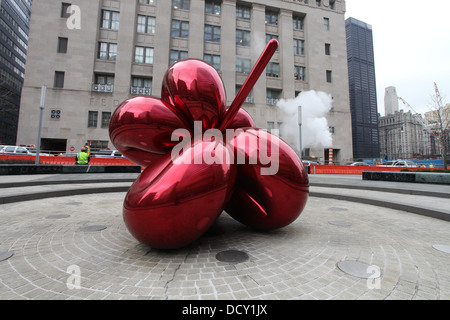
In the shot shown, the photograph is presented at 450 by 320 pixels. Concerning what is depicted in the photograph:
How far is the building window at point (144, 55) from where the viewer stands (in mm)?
28844

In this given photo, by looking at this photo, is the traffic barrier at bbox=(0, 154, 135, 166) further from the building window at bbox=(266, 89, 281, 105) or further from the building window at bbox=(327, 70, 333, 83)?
the building window at bbox=(327, 70, 333, 83)

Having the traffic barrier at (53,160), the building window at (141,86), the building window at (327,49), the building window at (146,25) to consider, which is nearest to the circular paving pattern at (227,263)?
the traffic barrier at (53,160)

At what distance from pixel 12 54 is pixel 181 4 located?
6814 centimetres

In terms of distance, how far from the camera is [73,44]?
27.3m

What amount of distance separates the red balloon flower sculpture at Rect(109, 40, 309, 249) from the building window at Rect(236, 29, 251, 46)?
33.4 m

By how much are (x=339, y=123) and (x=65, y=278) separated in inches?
1520

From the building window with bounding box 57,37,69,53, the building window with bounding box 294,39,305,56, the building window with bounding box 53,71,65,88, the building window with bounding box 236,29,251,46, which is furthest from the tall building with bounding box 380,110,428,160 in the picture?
the building window with bounding box 53,71,65,88

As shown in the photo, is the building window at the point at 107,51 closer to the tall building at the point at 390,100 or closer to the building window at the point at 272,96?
the building window at the point at 272,96

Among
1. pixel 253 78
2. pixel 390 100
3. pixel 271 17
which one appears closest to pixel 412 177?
pixel 253 78

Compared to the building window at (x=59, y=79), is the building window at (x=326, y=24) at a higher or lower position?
higher

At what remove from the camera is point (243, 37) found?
108 feet

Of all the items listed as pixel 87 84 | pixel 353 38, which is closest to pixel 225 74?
pixel 87 84

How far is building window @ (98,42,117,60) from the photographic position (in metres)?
28.2

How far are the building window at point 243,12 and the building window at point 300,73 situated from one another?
10.7 meters
